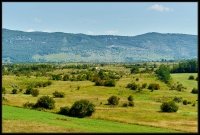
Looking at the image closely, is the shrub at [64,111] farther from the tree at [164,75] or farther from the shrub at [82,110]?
the tree at [164,75]

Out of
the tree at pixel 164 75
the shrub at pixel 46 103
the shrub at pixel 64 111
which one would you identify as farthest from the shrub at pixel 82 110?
the tree at pixel 164 75

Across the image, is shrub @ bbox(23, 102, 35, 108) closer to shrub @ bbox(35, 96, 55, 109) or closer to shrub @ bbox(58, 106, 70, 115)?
shrub @ bbox(35, 96, 55, 109)

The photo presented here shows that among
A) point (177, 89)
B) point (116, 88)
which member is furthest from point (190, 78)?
point (116, 88)

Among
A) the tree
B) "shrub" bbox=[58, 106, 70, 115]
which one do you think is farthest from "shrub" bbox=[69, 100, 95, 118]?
the tree

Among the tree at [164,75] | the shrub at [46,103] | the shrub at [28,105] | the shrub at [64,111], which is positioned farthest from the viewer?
the tree at [164,75]

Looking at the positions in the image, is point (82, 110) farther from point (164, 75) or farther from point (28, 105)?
point (164, 75)

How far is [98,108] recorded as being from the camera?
62688 mm

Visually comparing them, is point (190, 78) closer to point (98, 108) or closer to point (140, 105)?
point (140, 105)

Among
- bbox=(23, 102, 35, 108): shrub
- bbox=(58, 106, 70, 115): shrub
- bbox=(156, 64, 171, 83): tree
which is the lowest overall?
bbox=(58, 106, 70, 115): shrub

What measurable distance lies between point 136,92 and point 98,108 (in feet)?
91.7

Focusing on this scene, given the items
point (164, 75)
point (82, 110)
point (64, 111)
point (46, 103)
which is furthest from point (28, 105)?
point (164, 75)

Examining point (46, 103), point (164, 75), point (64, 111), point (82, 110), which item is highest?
point (164, 75)

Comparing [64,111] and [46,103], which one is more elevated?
[46,103]

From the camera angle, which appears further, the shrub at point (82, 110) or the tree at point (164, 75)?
the tree at point (164, 75)
